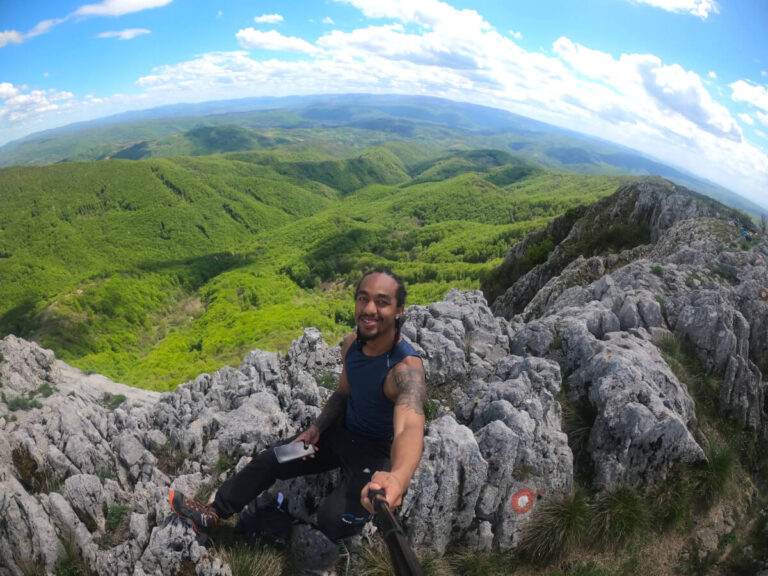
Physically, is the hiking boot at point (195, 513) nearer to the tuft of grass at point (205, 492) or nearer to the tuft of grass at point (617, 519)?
the tuft of grass at point (205, 492)

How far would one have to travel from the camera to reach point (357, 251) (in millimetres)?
191375

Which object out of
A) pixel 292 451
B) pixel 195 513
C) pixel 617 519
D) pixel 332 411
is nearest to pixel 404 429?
pixel 332 411

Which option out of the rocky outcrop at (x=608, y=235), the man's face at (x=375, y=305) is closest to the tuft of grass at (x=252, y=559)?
the man's face at (x=375, y=305)

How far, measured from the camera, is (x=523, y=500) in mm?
7352

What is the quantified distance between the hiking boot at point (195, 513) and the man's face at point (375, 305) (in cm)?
441

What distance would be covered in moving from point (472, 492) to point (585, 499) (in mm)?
2202

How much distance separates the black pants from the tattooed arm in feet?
4.21

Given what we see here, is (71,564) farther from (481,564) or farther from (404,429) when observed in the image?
(481,564)

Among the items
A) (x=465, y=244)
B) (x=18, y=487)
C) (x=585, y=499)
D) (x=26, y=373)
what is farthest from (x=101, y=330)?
(x=585, y=499)

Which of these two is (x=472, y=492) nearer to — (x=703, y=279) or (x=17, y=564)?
(x=17, y=564)

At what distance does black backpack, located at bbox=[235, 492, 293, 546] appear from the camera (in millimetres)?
6973

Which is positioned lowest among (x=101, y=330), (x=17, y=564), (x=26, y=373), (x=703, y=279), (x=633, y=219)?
(x=101, y=330)

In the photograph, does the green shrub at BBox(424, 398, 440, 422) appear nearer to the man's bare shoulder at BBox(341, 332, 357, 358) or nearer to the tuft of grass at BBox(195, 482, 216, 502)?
the man's bare shoulder at BBox(341, 332, 357, 358)

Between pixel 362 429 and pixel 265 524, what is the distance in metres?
2.51
